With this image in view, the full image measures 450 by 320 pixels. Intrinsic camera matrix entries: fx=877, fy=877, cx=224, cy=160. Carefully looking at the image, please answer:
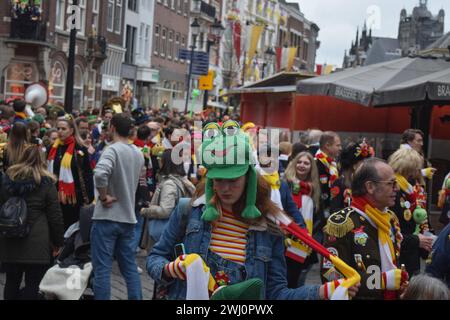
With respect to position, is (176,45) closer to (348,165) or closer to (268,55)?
(268,55)

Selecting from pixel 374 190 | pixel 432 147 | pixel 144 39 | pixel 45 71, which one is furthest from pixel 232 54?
pixel 374 190

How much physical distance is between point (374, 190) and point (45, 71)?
1151 inches

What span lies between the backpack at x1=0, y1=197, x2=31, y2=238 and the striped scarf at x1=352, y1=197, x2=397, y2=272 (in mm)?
2764

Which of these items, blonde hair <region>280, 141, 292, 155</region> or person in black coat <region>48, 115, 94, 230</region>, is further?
blonde hair <region>280, 141, 292, 155</region>

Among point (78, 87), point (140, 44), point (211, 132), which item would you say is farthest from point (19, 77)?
point (211, 132)

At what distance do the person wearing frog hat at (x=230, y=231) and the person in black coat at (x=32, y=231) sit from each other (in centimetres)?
275

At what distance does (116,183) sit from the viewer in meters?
7.38

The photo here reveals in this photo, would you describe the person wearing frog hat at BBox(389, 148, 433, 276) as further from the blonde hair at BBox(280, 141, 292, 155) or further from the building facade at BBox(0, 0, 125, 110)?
the building facade at BBox(0, 0, 125, 110)

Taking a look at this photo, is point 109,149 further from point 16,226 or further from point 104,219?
point 16,226

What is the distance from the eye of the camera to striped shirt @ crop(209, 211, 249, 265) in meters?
3.79

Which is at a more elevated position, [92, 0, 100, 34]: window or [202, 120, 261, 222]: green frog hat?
[92, 0, 100, 34]: window

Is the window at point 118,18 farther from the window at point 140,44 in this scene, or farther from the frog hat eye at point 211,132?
the frog hat eye at point 211,132

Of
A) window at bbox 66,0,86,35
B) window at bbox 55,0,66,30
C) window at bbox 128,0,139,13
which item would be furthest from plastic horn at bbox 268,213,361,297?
window at bbox 128,0,139,13

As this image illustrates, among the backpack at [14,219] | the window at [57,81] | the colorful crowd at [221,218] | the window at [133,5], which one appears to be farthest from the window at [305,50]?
the backpack at [14,219]
